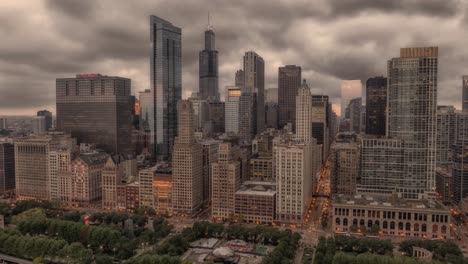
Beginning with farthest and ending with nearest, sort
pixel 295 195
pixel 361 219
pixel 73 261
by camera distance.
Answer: pixel 295 195
pixel 361 219
pixel 73 261

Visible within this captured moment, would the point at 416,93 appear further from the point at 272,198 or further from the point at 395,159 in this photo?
the point at 272,198

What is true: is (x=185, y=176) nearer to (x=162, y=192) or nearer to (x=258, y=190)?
(x=162, y=192)

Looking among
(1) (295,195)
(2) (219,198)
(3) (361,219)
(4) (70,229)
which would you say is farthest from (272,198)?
(4) (70,229)

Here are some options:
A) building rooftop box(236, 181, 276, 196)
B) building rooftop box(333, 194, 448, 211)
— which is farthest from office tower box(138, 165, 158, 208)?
building rooftop box(333, 194, 448, 211)

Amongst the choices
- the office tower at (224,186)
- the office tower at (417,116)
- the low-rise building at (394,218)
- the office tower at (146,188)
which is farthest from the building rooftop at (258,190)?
the office tower at (417,116)

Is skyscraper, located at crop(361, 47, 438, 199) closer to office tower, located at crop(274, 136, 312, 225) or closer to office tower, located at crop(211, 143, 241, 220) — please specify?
office tower, located at crop(274, 136, 312, 225)

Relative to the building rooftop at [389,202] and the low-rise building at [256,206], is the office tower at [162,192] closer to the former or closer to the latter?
the low-rise building at [256,206]

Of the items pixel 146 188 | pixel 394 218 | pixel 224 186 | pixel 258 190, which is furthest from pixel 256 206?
pixel 394 218
